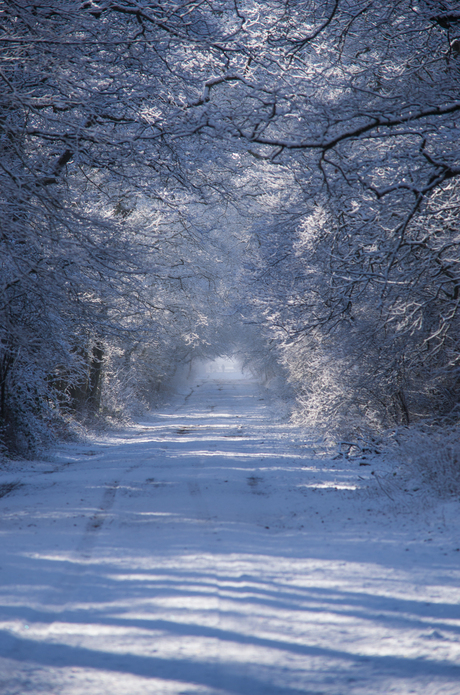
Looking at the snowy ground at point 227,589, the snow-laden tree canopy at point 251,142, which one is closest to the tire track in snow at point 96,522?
the snowy ground at point 227,589

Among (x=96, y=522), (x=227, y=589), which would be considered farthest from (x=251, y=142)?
(x=227, y=589)

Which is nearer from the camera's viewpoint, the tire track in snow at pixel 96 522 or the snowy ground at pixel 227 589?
the snowy ground at pixel 227 589

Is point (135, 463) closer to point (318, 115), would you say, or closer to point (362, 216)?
point (362, 216)

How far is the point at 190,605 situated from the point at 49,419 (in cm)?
1085

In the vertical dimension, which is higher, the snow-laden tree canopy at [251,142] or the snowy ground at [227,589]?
the snow-laden tree canopy at [251,142]

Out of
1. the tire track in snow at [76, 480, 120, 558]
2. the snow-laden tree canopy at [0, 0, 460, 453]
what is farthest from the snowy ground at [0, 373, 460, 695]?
the snow-laden tree canopy at [0, 0, 460, 453]

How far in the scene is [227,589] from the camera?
449 centimetres

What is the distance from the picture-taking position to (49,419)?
1416cm

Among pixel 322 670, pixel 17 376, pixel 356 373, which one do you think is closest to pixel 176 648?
pixel 322 670

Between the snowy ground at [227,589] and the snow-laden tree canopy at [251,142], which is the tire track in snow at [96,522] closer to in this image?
the snowy ground at [227,589]

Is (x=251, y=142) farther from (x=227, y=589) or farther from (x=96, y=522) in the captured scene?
(x=227, y=589)

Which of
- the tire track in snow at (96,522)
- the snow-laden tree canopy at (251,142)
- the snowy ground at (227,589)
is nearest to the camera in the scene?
the snowy ground at (227,589)

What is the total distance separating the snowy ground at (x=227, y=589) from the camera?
3.29 m

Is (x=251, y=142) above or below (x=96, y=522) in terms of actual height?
above
